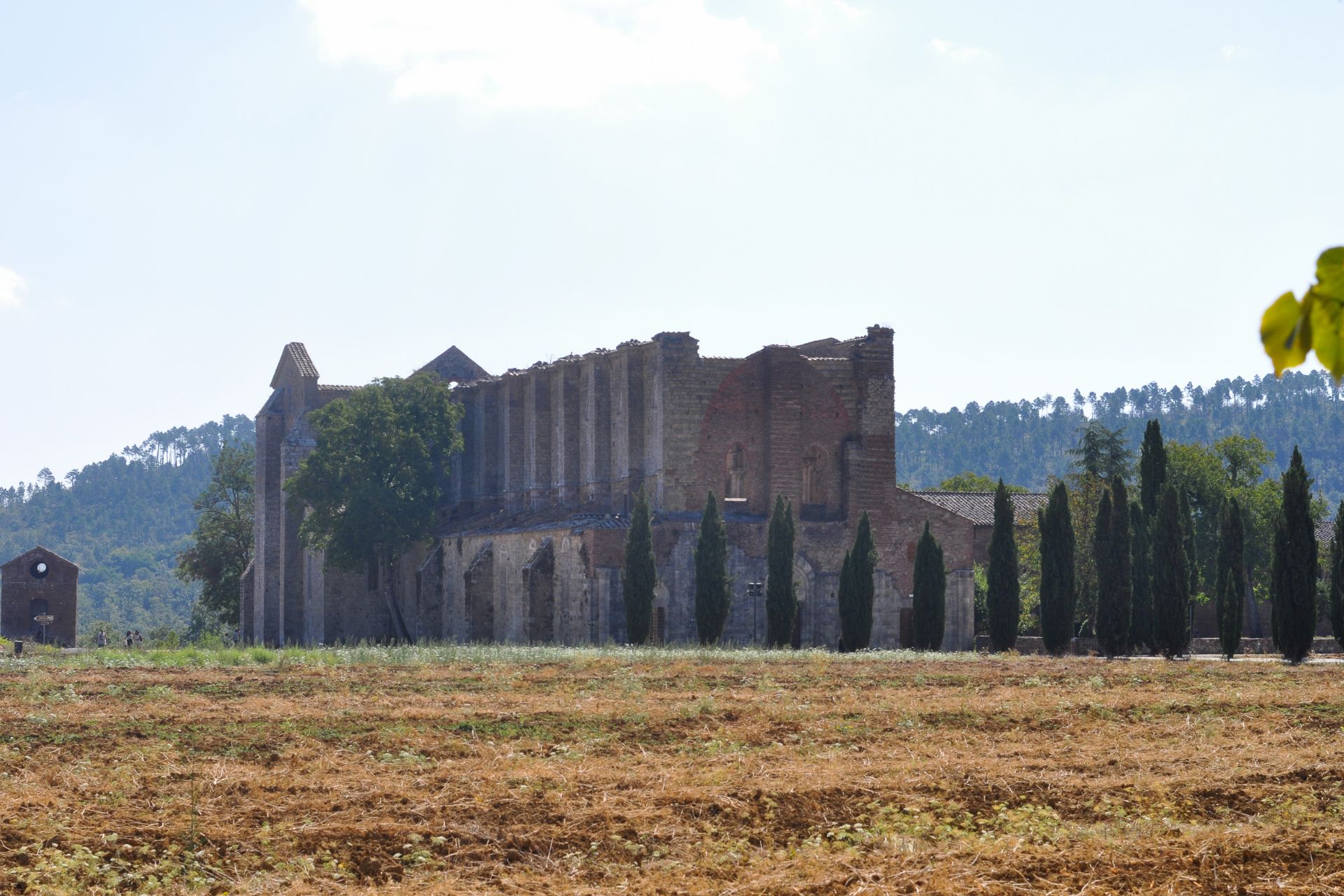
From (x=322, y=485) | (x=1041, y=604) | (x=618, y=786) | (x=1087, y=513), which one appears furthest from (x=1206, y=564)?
(x=618, y=786)

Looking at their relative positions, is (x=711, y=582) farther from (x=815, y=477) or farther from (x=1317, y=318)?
(x=1317, y=318)

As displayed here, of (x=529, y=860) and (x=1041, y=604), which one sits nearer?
(x=529, y=860)

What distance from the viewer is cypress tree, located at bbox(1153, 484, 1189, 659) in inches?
1247

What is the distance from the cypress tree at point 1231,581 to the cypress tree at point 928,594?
6.33m

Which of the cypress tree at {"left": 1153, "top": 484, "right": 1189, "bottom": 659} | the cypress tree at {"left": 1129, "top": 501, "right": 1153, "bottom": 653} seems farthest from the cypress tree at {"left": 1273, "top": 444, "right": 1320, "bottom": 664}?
the cypress tree at {"left": 1129, "top": 501, "right": 1153, "bottom": 653}

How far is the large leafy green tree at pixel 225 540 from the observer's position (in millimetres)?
59906

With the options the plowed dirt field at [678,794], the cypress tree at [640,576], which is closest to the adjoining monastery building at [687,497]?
the cypress tree at [640,576]

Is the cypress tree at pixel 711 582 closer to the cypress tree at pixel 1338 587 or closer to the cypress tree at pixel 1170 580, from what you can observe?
the cypress tree at pixel 1170 580

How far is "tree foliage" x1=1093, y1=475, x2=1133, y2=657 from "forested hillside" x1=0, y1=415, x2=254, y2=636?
89.7 meters

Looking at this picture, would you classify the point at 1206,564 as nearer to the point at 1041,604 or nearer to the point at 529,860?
the point at 1041,604

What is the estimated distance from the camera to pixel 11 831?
9500mm

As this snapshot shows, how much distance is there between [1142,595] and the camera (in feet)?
109

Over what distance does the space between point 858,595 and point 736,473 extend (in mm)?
6611

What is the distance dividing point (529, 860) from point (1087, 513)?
43.6 m
